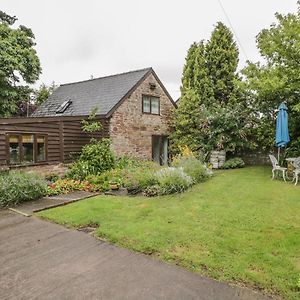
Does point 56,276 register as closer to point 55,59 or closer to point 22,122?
point 22,122

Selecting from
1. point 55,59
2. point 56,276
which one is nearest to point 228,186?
point 56,276

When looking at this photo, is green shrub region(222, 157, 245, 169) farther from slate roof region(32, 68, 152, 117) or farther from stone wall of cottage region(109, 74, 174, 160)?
slate roof region(32, 68, 152, 117)

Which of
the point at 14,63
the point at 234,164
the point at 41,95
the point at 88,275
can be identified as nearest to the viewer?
the point at 88,275

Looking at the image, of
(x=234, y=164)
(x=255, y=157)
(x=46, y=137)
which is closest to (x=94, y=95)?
(x=46, y=137)

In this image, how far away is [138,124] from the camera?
14.2m

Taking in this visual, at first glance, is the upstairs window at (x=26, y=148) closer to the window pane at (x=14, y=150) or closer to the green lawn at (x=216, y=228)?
the window pane at (x=14, y=150)

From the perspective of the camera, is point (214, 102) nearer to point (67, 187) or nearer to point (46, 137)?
point (46, 137)

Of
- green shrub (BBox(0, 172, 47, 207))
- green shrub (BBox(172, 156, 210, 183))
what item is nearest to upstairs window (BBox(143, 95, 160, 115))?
green shrub (BBox(172, 156, 210, 183))

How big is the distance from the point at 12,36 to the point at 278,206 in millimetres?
16287

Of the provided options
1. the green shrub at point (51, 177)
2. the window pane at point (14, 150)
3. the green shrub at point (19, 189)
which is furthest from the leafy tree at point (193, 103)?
the green shrub at point (19, 189)

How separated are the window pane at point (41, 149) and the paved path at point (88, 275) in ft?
18.8

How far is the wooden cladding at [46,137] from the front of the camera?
9.11m

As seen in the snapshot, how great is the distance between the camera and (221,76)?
17047mm

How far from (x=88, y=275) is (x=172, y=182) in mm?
4969
